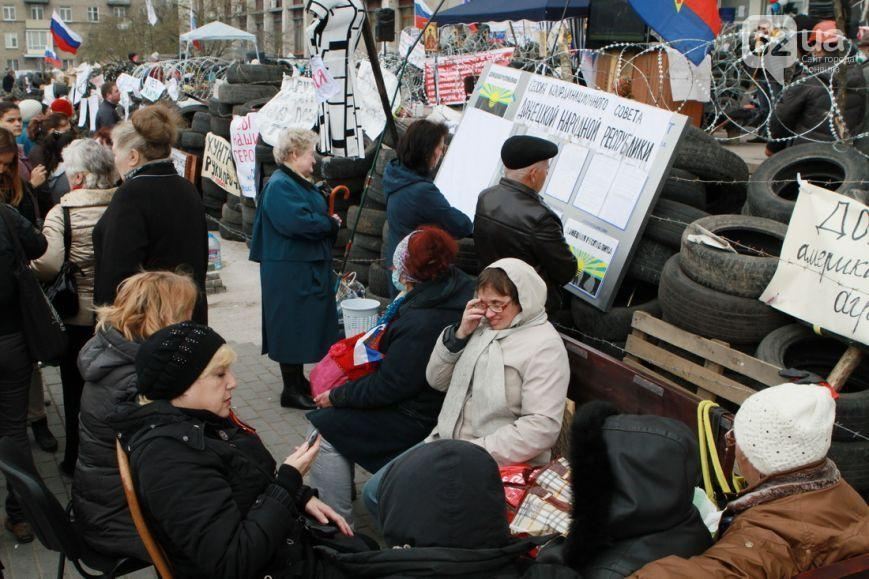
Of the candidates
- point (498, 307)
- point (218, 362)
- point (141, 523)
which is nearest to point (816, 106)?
point (498, 307)

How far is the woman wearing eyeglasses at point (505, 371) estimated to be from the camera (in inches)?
132

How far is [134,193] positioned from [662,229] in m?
3.24

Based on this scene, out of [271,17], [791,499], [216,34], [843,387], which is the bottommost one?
[843,387]

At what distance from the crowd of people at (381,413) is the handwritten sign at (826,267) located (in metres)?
1.19

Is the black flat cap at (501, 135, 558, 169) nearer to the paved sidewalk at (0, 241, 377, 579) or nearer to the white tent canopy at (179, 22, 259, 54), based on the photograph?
the paved sidewalk at (0, 241, 377, 579)

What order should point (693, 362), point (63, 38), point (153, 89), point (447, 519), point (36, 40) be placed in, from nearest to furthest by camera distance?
1. point (447, 519)
2. point (693, 362)
3. point (153, 89)
4. point (63, 38)
5. point (36, 40)

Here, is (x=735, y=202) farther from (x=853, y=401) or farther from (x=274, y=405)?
(x=274, y=405)

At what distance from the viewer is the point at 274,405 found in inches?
239

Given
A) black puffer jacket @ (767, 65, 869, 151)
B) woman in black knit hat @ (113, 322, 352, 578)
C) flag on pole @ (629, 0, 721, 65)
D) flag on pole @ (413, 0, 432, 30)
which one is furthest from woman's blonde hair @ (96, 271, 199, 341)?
flag on pole @ (413, 0, 432, 30)

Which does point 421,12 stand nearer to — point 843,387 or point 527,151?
point 527,151

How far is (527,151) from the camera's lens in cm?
444

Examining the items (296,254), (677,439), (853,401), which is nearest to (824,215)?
(853,401)

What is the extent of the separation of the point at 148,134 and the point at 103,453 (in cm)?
196

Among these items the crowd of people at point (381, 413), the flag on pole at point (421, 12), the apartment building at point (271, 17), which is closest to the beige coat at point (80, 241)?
the crowd of people at point (381, 413)
